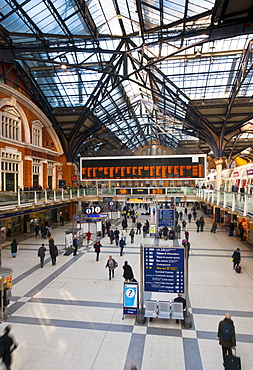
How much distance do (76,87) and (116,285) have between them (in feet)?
82.1

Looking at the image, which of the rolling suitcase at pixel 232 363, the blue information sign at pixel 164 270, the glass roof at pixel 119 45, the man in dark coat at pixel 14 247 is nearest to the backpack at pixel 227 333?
the rolling suitcase at pixel 232 363

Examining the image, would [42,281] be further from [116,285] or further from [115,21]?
[115,21]

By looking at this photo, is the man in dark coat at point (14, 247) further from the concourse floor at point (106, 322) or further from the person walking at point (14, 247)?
the concourse floor at point (106, 322)

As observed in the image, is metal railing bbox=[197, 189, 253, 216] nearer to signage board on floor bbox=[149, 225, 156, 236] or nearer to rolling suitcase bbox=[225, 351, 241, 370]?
signage board on floor bbox=[149, 225, 156, 236]

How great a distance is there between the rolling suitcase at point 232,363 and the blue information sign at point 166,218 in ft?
56.6

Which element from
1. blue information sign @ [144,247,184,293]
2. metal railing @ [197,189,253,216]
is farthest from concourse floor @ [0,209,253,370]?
metal railing @ [197,189,253,216]

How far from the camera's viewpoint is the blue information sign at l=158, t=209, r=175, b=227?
23016mm

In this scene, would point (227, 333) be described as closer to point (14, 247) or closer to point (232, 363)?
point (232, 363)

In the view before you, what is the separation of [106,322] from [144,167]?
1979cm

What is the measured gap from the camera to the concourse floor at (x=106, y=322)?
6.69 meters

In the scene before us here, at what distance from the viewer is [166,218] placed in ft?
75.6

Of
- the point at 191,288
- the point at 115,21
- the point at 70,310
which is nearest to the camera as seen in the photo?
the point at 70,310

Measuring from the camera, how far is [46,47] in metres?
19.3

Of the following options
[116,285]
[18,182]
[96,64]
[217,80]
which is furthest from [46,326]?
[217,80]
